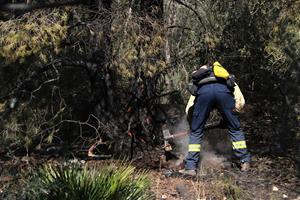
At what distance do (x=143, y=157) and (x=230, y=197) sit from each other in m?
2.10

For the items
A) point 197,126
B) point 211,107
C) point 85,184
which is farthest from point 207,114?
point 85,184

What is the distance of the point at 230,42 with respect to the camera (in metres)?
11.7

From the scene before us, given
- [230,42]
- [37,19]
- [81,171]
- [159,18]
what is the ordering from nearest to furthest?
1. [81,171]
2. [37,19]
3. [159,18]
4. [230,42]

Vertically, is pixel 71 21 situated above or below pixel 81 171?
above

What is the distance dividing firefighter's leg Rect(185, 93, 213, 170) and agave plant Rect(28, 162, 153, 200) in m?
1.98

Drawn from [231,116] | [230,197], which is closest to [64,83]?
[231,116]

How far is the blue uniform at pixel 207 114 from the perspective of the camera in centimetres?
770

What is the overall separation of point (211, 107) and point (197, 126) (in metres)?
0.33

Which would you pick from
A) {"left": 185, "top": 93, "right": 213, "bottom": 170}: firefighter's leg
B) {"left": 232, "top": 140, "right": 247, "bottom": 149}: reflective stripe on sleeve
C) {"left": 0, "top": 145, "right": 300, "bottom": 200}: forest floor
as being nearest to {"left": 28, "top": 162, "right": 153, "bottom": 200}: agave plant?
{"left": 0, "top": 145, "right": 300, "bottom": 200}: forest floor

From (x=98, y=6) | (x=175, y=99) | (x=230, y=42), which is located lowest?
(x=175, y=99)

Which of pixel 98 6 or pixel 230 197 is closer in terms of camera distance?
pixel 230 197

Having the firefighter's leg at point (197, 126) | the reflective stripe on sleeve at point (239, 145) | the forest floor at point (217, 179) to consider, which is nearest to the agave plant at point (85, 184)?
the forest floor at point (217, 179)

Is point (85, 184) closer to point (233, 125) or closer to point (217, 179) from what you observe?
point (217, 179)

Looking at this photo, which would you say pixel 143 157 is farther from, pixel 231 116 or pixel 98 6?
pixel 98 6
